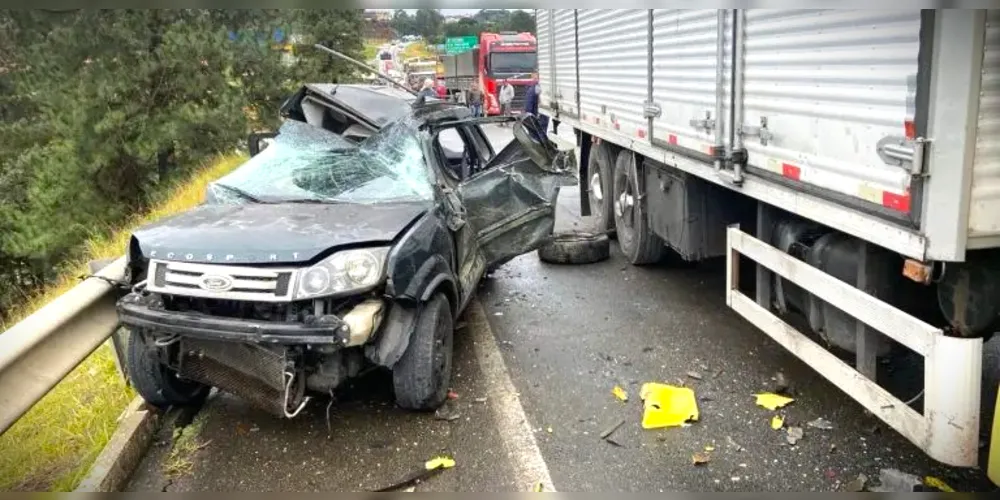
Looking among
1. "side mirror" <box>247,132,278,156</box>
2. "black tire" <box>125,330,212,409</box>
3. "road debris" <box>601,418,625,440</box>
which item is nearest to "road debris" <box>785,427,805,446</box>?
"road debris" <box>601,418,625,440</box>

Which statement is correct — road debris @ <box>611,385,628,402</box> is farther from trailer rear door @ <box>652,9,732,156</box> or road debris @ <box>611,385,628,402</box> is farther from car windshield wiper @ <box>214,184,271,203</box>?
car windshield wiper @ <box>214,184,271,203</box>

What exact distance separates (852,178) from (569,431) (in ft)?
6.31

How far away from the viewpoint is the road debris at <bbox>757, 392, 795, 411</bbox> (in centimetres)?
443

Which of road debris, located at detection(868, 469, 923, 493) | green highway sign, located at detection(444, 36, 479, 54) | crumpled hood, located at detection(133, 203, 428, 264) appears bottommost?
road debris, located at detection(868, 469, 923, 493)

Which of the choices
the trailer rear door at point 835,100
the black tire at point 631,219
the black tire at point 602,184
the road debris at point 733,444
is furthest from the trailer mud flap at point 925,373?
the black tire at point 602,184

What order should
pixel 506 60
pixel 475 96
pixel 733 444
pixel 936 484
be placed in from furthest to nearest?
1. pixel 475 96
2. pixel 506 60
3. pixel 733 444
4. pixel 936 484

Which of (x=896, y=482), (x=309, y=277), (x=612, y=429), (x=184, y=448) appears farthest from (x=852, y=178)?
(x=184, y=448)

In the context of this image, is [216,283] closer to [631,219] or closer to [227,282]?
[227,282]

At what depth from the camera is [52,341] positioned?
3559 millimetres

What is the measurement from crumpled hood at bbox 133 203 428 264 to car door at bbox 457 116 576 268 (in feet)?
3.42

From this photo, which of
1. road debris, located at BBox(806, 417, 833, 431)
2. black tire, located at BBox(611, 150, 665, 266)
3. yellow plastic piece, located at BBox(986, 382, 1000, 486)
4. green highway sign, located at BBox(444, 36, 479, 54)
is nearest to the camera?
yellow plastic piece, located at BBox(986, 382, 1000, 486)

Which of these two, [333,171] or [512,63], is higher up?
[512,63]

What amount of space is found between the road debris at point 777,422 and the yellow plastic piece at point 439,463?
1736 mm

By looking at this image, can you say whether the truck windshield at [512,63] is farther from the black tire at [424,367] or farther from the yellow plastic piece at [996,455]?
the yellow plastic piece at [996,455]
